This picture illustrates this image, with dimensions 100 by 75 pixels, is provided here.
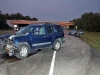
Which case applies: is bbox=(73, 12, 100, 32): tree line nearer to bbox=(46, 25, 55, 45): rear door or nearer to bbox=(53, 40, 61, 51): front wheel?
bbox=(53, 40, 61, 51): front wheel

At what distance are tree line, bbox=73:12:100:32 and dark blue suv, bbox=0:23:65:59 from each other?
170 ft

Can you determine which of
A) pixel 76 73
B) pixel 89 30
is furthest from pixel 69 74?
pixel 89 30

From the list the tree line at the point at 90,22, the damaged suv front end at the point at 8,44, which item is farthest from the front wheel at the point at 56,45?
the tree line at the point at 90,22

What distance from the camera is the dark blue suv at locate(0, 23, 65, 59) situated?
10.8 meters

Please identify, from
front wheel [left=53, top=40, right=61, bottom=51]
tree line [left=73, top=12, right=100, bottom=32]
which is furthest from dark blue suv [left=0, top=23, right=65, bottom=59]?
Result: tree line [left=73, top=12, right=100, bottom=32]

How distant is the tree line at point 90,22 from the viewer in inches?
2547

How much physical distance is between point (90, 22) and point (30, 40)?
56914 millimetres

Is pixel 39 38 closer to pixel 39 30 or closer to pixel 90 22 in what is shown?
pixel 39 30

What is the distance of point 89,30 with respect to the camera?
216ft

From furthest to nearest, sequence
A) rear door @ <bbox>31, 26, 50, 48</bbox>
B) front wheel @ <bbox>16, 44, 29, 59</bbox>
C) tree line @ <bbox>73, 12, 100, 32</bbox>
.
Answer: tree line @ <bbox>73, 12, 100, 32</bbox>, rear door @ <bbox>31, 26, 50, 48</bbox>, front wheel @ <bbox>16, 44, 29, 59</bbox>

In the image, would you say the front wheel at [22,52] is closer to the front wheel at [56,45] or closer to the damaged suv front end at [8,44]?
the damaged suv front end at [8,44]

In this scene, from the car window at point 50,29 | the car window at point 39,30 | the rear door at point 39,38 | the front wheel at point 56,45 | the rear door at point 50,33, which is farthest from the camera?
the front wheel at point 56,45

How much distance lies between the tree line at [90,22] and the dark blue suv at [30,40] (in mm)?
51844

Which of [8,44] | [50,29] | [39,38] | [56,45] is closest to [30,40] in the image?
[39,38]
